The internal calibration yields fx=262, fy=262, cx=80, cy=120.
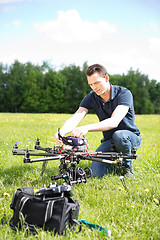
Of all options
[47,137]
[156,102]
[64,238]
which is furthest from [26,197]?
[156,102]

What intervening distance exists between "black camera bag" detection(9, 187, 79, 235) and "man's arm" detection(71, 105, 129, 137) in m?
0.81

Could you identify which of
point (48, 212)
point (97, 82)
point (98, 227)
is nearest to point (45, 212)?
point (48, 212)

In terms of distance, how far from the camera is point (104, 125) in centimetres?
363

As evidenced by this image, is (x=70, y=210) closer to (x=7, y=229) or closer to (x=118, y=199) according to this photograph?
(x=7, y=229)

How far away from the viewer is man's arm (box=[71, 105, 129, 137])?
124 inches

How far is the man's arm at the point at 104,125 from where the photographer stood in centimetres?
314

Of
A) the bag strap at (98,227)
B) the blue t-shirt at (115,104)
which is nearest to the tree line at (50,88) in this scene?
the blue t-shirt at (115,104)

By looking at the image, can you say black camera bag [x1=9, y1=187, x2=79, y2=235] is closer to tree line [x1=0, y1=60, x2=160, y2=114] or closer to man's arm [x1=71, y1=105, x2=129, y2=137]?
man's arm [x1=71, y1=105, x2=129, y2=137]

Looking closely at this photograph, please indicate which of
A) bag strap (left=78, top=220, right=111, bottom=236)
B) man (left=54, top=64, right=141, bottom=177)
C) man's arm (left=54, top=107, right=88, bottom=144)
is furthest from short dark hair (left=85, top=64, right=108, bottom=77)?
bag strap (left=78, top=220, right=111, bottom=236)

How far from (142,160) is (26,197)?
3265 millimetres

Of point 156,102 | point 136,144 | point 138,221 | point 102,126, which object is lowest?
point 138,221

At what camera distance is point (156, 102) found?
64688 millimetres

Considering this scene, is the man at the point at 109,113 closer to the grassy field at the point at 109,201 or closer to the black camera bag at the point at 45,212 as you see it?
the grassy field at the point at 109,201

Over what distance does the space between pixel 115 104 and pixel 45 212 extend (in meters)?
2.39
